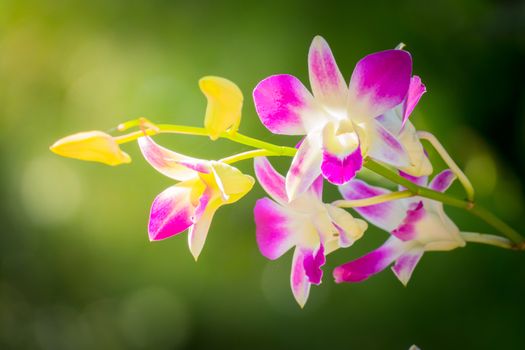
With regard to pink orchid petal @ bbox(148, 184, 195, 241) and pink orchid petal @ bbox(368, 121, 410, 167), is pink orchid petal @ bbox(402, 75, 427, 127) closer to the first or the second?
pink orchid petal @ bbox(368, 121, 410, 167)

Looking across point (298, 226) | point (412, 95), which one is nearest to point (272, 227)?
point (298, 226)

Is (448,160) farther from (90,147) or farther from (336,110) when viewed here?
(90,147)

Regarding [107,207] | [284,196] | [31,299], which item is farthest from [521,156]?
[31,299]

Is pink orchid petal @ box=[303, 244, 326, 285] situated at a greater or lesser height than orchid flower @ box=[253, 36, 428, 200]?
lesser

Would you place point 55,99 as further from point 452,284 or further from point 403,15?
point 452,284

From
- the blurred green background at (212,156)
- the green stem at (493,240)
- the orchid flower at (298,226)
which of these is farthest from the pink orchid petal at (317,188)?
the blurred green background at (212,156)

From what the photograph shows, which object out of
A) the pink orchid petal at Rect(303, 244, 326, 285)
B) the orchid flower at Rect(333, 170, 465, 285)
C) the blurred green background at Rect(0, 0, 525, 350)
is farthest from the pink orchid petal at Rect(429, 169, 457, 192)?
the blurred green background at Rect(0, 0, 525, 350)
